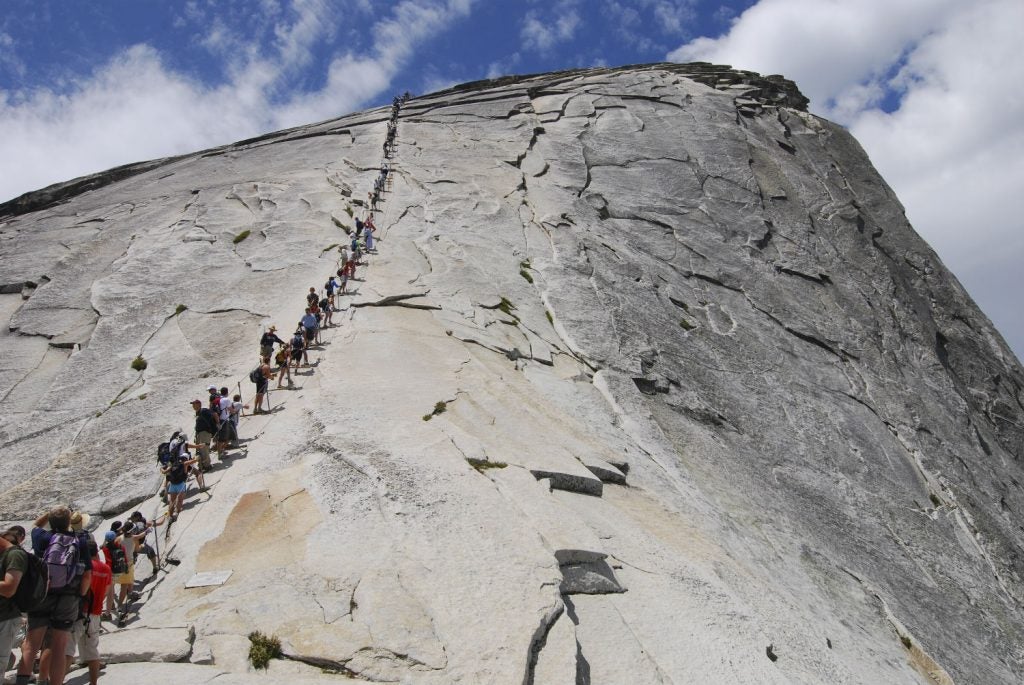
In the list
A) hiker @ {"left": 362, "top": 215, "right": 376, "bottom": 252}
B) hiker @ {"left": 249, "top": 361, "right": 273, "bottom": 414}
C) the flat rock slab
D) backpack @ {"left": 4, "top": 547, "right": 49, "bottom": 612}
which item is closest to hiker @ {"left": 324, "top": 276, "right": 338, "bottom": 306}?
hiker @ {"left": 362, "top": 215, "right": 376, "bottom": 252}

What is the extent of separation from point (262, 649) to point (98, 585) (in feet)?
7.31

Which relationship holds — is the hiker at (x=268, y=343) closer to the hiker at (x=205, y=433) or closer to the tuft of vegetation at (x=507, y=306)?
the hiker at (x=205, y=433)

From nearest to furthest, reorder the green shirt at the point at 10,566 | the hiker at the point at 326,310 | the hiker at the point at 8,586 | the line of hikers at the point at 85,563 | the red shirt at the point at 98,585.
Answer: the hiker at the point at 8,586
the green shirt at the point at 10,566
the line of hikers at the point at 85,563
the red shirt at the point at 98,585
the hiker at the point at 326,310

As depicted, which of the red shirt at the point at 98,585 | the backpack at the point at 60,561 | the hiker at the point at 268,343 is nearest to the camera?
the backpack at the point at 60,561

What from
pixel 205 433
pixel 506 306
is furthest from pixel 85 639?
pixel 506 306

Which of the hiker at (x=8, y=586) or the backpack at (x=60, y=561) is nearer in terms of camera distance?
the hiker at (x=8, y=586)

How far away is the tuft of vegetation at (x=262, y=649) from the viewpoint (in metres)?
10.5

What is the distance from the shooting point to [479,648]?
36.0ft

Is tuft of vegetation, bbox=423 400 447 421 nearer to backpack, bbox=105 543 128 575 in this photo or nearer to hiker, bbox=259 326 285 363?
hiker, bbox=259 326 285 363

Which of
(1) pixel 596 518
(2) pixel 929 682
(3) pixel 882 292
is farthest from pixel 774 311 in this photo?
(1) pixel 596 518

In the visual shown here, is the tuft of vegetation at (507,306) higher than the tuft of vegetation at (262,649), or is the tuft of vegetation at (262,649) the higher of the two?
the tuft of vegetation at (507,306)

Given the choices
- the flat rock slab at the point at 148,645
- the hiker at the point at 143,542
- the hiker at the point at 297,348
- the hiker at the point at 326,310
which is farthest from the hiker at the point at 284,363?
the flat rock slab at the point at 148,645

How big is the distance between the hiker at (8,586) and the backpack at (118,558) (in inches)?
158

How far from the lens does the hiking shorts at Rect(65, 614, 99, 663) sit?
9.51m
